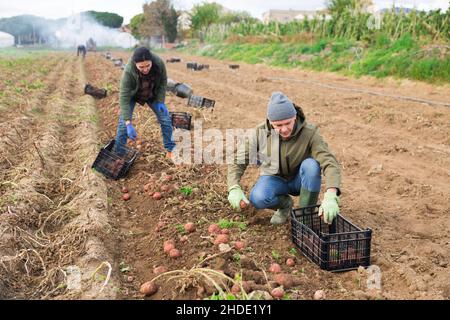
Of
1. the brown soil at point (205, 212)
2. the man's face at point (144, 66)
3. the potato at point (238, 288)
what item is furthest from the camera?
the man's face at point (144, 66)

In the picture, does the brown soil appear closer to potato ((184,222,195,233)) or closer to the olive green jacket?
potato ((184,222,195,233))

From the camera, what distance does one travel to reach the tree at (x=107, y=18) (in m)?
81.1

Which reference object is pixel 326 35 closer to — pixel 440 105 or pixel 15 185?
pixel 440 105

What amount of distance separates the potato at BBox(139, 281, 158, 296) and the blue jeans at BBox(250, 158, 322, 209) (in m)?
1.24

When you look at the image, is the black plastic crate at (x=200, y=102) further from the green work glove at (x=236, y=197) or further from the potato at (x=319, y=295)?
the potato at (x=319, y=295)

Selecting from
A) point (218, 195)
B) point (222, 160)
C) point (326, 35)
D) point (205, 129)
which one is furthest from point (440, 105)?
point (326, 35)

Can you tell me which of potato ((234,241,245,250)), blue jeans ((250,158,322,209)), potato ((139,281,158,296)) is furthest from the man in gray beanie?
potato ((139,281,158,296))

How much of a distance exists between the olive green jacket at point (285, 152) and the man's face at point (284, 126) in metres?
0.09

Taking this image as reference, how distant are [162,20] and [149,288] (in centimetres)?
5161

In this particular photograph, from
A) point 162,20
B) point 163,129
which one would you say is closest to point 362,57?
point 163,129

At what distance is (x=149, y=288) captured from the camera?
313 centimetres

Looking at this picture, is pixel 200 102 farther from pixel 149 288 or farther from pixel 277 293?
pixel 277 293

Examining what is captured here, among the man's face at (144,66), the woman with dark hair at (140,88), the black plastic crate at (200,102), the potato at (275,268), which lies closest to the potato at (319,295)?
the potato at (275,268)

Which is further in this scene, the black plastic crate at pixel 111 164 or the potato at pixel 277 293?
the black plastic crate at pixel 111 164
